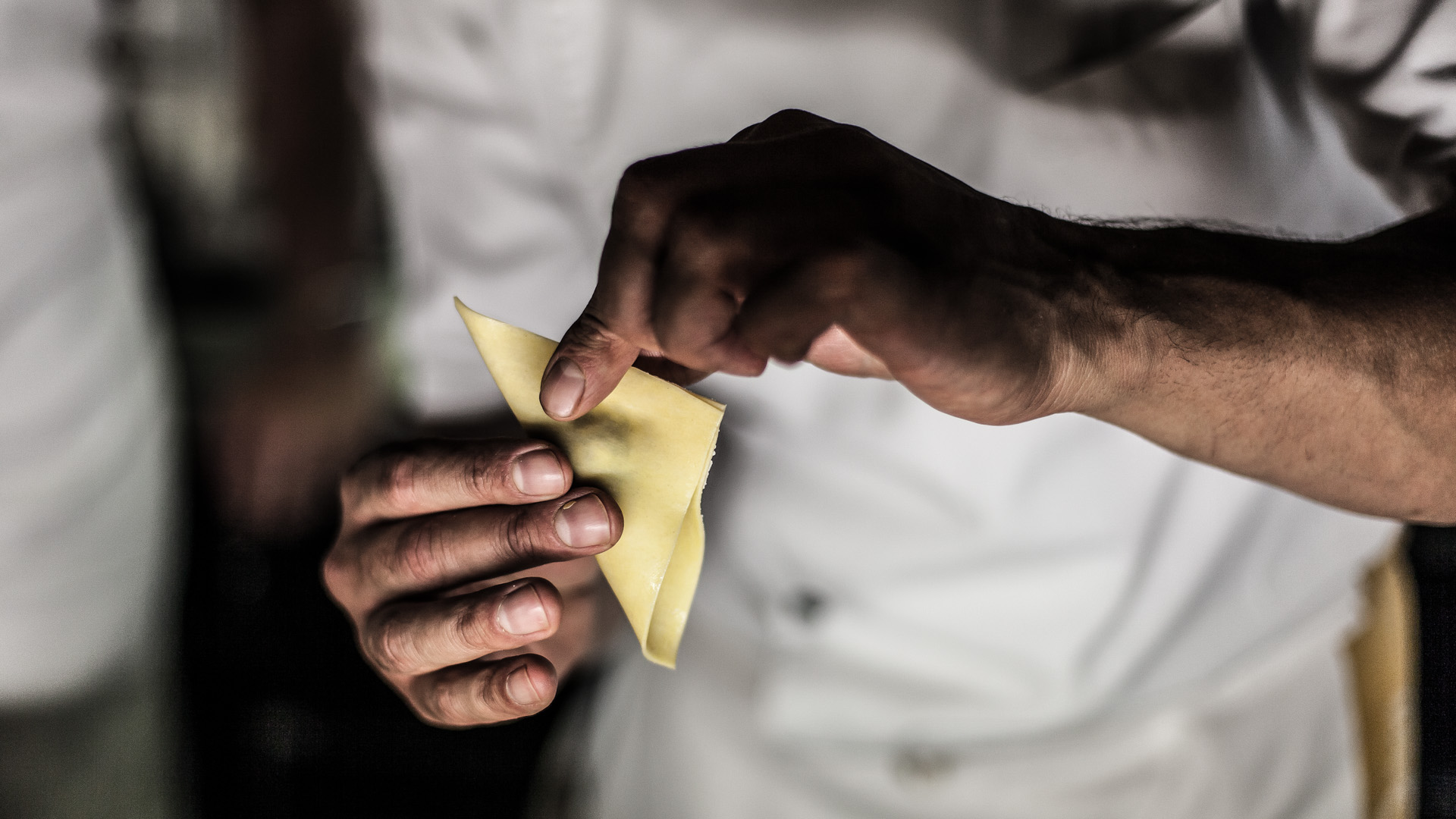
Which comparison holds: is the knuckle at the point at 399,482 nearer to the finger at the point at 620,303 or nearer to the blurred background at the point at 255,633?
the finger at the point at 620,303

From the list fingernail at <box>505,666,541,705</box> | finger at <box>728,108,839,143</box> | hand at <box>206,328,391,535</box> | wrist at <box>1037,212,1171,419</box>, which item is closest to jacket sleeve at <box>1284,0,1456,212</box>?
wrist at <box>1037,212,1171,419</box>

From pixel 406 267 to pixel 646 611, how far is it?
0.57 metres

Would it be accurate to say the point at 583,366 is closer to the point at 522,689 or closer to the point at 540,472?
the point at 540,472

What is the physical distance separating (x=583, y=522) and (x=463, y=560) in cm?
10

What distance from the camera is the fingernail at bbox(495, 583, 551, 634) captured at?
42cm

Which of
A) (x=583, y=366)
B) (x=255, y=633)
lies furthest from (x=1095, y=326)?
(x=255, y=633)

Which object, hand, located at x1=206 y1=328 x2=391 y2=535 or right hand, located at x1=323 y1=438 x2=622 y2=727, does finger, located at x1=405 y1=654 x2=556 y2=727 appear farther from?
hand, located at x1=206 y1=328 x2=391 y2=535

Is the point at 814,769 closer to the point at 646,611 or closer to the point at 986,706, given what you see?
the point at 986,706

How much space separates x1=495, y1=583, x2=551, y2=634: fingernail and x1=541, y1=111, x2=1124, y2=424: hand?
17 centimetres

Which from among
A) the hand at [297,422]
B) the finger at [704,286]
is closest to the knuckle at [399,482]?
the finger at [704,286]

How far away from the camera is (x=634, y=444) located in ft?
1.35

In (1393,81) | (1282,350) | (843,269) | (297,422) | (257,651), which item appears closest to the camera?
(843,269)

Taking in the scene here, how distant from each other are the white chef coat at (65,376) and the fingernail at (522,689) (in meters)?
0.79

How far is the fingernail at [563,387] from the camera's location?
1.17 ft
